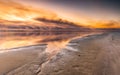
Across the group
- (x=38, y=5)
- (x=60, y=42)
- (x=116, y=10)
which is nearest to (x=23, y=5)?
(x=38, y=5)

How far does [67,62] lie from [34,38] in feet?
4.69

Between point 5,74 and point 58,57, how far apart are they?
4.11 feet

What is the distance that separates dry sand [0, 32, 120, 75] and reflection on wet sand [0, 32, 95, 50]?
1.38 feet

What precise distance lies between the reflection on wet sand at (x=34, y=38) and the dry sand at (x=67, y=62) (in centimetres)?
42

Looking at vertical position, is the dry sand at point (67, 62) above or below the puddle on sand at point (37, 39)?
below

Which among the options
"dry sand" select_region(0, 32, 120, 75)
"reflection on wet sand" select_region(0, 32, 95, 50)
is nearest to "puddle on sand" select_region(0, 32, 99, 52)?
"reflection on wet sand" select_region(0, 32, 95, 50)

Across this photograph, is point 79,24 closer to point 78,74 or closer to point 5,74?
point 78,74

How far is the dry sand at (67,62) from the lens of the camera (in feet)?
9.43

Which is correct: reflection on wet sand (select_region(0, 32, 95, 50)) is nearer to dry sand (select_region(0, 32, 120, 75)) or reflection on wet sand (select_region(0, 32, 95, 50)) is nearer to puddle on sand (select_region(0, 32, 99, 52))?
puddle on sand (select_region(0, 32, 99, 52))

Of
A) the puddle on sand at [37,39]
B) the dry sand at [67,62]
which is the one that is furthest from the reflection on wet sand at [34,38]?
the dry sand at [67,62]

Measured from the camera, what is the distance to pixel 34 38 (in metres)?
4.54

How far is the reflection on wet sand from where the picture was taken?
4.30 meters

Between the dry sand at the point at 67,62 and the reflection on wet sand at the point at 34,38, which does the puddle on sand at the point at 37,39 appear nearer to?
the reflection on wet sand at the point at 34,38

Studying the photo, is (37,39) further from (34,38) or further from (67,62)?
(67,62)
